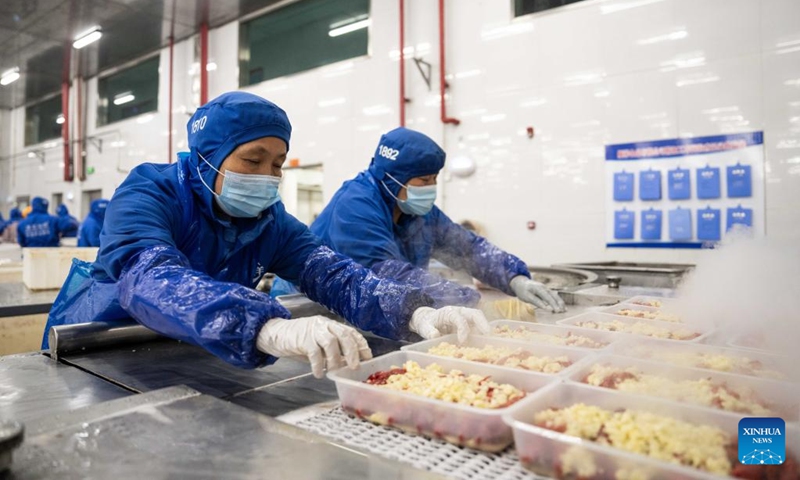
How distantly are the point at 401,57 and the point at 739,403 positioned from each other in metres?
4.99

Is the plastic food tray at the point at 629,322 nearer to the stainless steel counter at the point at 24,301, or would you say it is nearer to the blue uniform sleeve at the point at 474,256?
the blue uniform sleeve at the point at 474,256

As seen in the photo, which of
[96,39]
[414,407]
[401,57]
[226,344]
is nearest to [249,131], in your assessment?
[226,344]

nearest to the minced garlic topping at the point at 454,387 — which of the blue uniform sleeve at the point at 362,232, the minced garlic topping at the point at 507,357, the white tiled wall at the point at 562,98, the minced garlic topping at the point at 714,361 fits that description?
the minced garlic topping at the point at 507,357

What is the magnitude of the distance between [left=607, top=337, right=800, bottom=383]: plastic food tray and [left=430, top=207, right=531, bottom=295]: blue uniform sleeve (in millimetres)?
1122

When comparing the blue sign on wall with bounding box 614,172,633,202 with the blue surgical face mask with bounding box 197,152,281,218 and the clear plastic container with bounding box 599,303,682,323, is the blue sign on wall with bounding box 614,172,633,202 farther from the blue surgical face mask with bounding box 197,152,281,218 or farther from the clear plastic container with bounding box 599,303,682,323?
the blue surgical face mask with bounding box 197,152,281,218

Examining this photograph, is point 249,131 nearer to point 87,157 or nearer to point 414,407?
point 414,407

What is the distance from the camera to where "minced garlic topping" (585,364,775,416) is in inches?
33.1

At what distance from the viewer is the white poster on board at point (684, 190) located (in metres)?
3.64

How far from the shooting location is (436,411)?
83 centimetres

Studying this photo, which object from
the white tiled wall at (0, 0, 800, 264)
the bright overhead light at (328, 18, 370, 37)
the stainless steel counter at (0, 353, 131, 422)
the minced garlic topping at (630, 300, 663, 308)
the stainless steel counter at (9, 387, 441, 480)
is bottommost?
the stainless steel counter at (0, 353, 131, 422)

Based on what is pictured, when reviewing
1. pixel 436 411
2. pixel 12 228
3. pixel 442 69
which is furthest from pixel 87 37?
pixel 436 411

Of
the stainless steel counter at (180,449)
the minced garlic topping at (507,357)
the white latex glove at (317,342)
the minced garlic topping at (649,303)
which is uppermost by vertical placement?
the white latex glove at (317,342)

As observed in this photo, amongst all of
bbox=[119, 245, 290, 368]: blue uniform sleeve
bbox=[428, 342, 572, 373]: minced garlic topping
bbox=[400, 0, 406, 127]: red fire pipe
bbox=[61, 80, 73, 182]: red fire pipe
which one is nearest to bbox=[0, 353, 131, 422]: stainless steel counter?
bbox=[119, 245, 290, 368]: blue uniform sleeve

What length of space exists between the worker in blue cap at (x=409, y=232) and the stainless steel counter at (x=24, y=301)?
1277 mm
